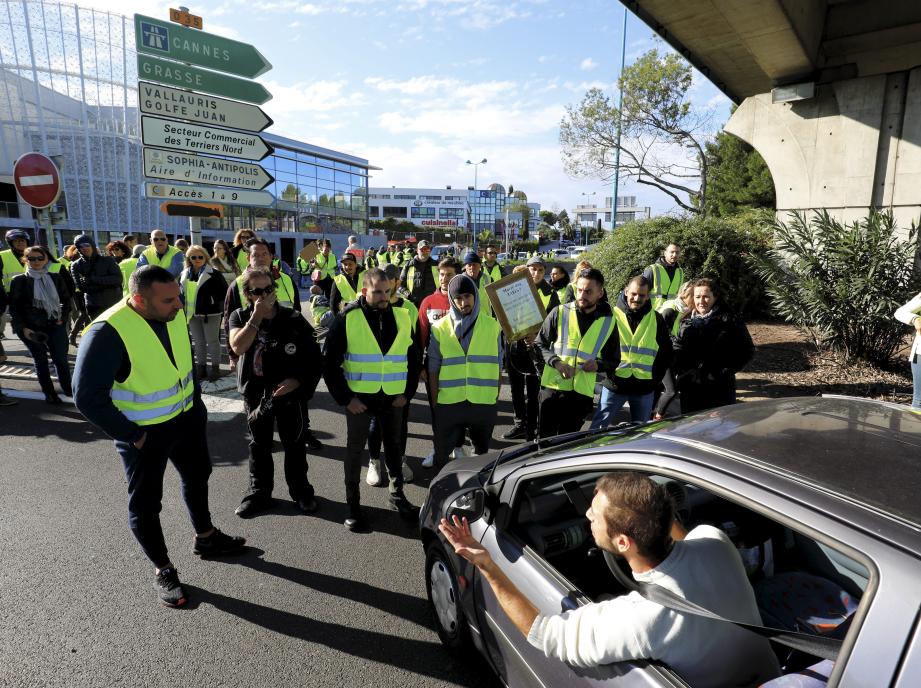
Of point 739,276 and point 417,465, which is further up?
point 739,276

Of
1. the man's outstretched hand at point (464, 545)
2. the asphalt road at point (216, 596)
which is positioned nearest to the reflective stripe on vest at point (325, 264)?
the asphalt road at point (216, 596)

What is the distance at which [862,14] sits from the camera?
9312 millimetres

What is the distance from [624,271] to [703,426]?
10224 millimetres

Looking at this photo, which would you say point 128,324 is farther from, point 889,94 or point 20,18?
point 20,18

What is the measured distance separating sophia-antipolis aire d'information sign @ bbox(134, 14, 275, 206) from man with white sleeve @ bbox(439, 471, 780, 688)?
20.4ft

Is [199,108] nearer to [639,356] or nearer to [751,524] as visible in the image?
[639,356]

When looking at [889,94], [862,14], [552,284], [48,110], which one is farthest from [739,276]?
[48,110]

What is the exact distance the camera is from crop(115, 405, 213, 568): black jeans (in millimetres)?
2947

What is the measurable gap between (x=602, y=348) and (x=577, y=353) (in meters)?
0.21

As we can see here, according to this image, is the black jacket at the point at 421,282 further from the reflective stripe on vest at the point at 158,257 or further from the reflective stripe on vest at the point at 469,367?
the reflective stripe on vest at the point at 469,367

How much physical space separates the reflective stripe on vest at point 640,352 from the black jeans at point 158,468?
3.12 metres

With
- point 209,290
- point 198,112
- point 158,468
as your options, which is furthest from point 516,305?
point 209,290

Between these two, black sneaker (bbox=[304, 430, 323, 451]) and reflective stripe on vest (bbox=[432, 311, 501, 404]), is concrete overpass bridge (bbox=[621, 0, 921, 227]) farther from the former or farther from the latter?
black sneaker (bbox=[304, 430, 323, 451])

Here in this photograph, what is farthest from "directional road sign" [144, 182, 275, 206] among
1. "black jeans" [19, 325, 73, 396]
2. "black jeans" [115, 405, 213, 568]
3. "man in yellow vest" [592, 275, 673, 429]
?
"man in yellow vest" [592, 275, 673, 429]
